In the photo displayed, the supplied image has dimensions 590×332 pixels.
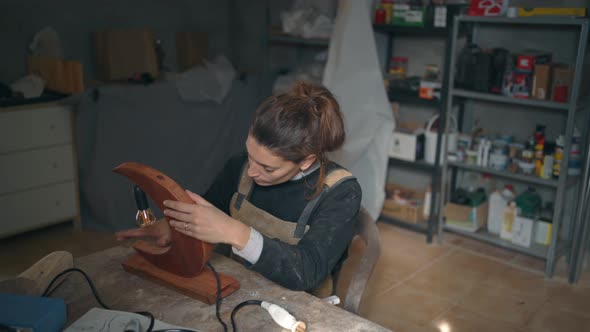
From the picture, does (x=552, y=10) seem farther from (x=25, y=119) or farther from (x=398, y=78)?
(x=25, y=119)

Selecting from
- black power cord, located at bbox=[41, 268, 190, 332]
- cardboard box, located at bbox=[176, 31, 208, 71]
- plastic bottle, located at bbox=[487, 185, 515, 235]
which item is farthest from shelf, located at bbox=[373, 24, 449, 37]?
black power cord, located at bbox=[41, 268, 190, 332]

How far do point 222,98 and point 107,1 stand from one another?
1.05 m

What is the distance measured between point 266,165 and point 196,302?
15.8 inches

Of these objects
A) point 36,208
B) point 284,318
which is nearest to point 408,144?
point 36,208

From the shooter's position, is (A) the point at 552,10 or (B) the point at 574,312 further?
(A) the point at 552,10

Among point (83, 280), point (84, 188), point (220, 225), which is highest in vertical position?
→ point (220, 225)

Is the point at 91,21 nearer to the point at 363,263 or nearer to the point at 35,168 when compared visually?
the point at 35,168

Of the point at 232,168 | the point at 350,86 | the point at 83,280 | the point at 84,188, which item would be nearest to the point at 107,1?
the point at 84,188

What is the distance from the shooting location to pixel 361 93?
11.0 feet

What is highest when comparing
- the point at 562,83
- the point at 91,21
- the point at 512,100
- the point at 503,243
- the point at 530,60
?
the point at 91,21

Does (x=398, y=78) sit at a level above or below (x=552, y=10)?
below

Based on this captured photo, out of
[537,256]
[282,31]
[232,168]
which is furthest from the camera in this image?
[282,31]

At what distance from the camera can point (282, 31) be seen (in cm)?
397

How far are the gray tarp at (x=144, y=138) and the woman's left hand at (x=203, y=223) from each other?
2.16 m
